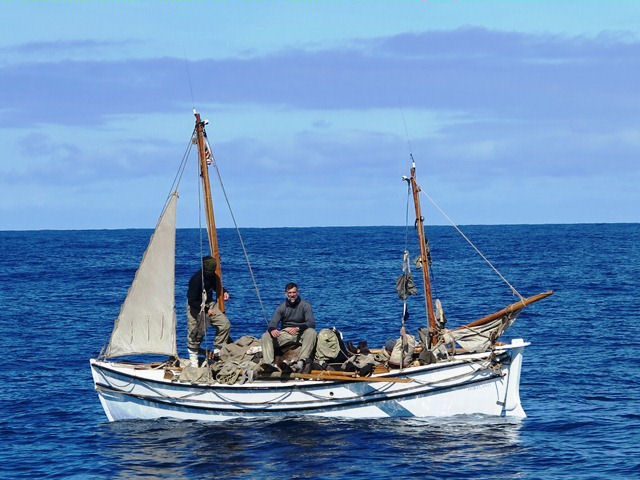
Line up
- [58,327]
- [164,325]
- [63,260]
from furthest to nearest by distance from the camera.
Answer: [63,260] < [58,327] < [164,325]

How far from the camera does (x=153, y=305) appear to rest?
26094mm

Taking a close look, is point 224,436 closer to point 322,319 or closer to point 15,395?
point 15,395

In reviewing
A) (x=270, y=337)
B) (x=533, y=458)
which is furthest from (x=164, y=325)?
(x=533, y=458)

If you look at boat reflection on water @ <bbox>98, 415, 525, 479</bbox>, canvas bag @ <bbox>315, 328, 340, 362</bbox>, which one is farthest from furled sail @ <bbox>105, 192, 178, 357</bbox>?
canvas bag @ <bbox>315, 328, 340, 362</bbox>

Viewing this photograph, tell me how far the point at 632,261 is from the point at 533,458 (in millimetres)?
73967

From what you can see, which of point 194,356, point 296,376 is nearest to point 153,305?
point 194,356

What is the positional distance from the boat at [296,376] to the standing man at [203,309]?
0.48 metres

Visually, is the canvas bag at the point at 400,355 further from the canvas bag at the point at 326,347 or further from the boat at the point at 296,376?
the canvas bag at the point at 326,347

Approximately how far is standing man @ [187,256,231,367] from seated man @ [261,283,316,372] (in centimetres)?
140

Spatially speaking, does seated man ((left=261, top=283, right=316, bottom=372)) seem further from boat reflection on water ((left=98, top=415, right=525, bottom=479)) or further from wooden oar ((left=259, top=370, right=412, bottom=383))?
boat reflection on water ((left=98, top=415, right=525, bottom=479))

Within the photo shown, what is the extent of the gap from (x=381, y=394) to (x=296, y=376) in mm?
2181

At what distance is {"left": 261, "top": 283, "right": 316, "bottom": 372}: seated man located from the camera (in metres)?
24.4

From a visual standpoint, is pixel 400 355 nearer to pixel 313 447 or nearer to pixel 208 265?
pixel 313 447

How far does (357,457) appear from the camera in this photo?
2169 cm
